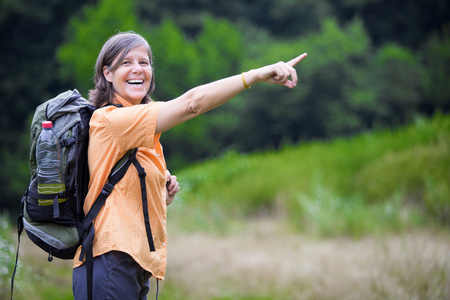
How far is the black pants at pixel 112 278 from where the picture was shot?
1970mm

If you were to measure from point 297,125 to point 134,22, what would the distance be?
969 centimetres

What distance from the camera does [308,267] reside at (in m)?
5.86

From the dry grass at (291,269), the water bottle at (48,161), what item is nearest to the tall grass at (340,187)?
the dry grass at (291,269)

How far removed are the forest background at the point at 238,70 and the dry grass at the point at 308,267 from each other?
735 inches

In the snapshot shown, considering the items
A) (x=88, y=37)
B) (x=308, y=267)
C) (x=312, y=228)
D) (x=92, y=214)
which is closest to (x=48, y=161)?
(x=92, y=214)

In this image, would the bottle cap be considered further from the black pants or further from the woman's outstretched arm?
the black pants

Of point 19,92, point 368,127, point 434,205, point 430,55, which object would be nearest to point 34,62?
point 19,92

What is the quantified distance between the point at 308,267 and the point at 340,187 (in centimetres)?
493

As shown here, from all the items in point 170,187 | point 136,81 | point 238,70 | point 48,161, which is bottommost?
point 238,70

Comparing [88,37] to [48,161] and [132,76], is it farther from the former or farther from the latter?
[48,161]

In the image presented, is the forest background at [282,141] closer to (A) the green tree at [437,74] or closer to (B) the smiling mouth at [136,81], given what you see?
(A) the green tree at [437,74]

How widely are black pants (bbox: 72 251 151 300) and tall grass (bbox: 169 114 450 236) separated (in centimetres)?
608

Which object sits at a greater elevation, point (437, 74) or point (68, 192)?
point (68, 192)

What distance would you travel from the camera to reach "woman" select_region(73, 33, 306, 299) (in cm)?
194
